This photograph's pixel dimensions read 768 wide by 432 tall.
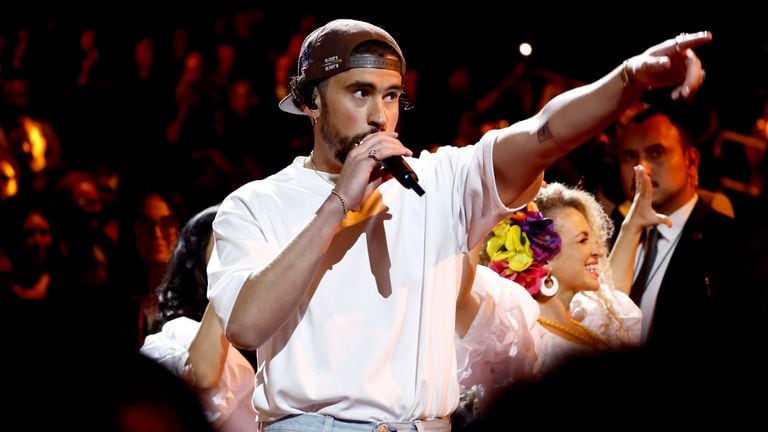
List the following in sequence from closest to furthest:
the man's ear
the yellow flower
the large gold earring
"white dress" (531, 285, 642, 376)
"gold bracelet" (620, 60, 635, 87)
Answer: "gold bracelet" (620, 60, 635, 87) < the yellow flower < the large gold earring < "white dress" (531, 285, 642, 376) < the man's ear

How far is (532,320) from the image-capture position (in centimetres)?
415

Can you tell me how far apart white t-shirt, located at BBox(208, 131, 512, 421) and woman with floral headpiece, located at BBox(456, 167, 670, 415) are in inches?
18.7

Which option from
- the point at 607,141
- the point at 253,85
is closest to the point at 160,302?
the point at 607,141

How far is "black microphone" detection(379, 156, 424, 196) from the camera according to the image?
8.38ft

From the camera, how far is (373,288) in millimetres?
2816

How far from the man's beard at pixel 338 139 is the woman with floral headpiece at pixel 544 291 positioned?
601 millimetres

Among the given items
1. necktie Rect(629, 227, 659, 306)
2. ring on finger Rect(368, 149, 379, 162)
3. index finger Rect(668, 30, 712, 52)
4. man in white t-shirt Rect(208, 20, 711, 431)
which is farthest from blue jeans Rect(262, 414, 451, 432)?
necktie Rect(629, 227, 659, 306)

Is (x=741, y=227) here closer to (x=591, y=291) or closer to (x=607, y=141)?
(x=591, y=291)

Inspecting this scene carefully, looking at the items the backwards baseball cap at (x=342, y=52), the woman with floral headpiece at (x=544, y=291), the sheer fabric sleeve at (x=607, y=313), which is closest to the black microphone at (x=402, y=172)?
the backwards baseball cap at (x=342, y=52)

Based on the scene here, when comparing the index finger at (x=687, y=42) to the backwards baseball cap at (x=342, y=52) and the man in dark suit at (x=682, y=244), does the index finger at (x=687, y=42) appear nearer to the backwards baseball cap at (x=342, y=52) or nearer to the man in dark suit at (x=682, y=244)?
the backwards baseball cap at (x=342, y=52)

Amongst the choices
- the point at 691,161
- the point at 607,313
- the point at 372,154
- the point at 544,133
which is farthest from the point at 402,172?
the point at 691,161

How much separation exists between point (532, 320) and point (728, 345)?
118 inches

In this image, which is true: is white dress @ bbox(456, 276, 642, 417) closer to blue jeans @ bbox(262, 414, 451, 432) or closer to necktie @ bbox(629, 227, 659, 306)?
necktie @ bbox(629, 227, 659, 306)

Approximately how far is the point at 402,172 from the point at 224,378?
153 cm
